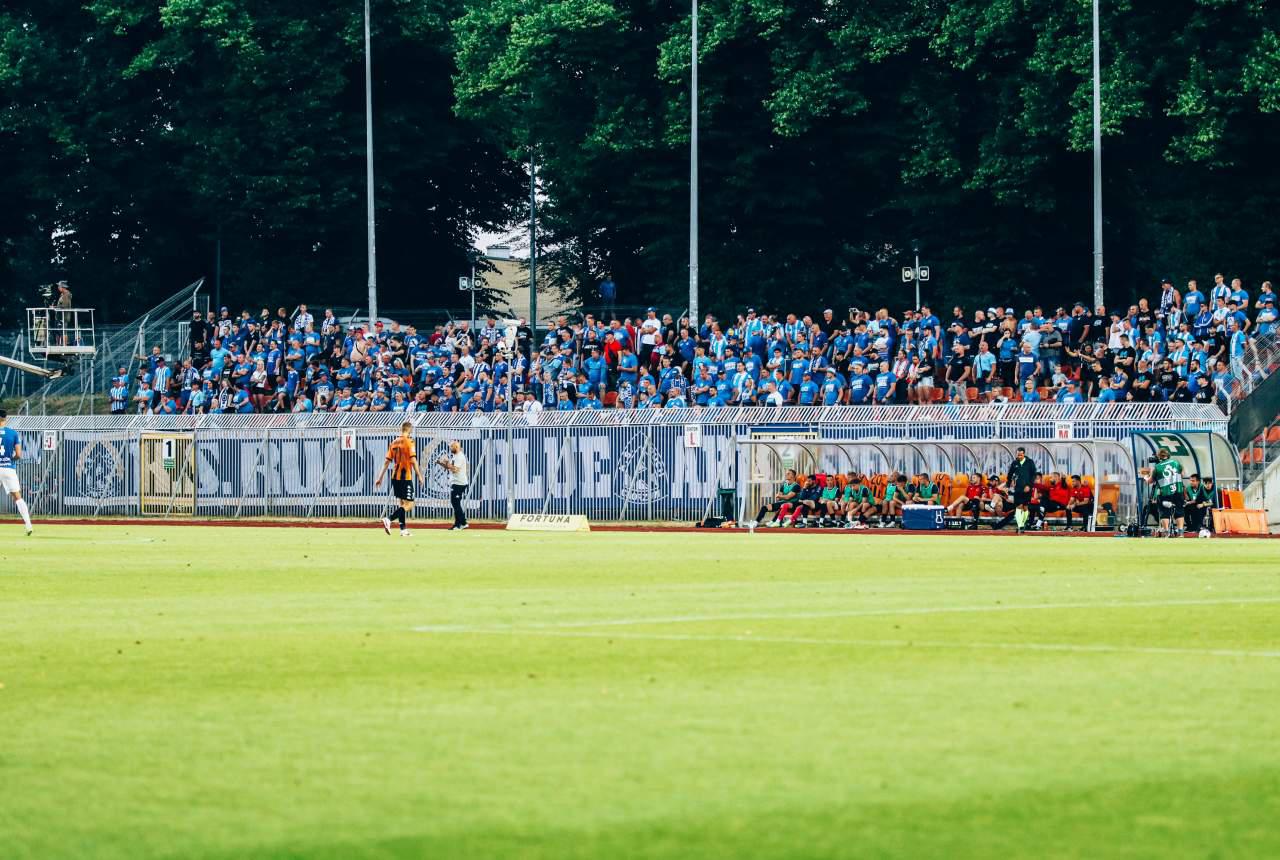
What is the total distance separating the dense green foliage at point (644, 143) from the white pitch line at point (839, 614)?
40.3 metres

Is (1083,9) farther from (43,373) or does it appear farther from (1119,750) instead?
(1119,750)

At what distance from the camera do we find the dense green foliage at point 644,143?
188ft

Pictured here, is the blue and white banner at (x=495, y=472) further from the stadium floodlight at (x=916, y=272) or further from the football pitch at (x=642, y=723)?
the football pitch at (x=642, y=723)

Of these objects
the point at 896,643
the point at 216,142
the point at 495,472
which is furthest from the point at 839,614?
the point at 216,142

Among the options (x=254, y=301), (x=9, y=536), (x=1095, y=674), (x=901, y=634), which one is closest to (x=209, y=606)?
(x=901, y=634)

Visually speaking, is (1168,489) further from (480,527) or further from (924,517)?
(480,527)

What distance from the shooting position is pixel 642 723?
864cm

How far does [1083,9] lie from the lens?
2232 inches

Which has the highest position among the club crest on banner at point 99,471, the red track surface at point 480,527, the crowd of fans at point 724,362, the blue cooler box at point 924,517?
the crowd of fans at point 724,362

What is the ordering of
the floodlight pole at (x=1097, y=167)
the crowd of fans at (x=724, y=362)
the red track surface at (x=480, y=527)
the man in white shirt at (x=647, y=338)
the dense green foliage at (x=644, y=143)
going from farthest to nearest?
the dense green foliage at (x=644, y=143), the floodlight pole at (x=1097, y=167), the man in white shirt at (x=647, y=338), the crowd of fans at (x=724, y=362), the red track surface at (x=480, y=527)

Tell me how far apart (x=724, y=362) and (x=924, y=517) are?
8369 millimetres

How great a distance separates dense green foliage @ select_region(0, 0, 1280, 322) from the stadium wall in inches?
670

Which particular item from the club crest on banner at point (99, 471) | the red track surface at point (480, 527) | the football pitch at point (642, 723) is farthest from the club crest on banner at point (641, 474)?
the football pitch at point (642, 723)

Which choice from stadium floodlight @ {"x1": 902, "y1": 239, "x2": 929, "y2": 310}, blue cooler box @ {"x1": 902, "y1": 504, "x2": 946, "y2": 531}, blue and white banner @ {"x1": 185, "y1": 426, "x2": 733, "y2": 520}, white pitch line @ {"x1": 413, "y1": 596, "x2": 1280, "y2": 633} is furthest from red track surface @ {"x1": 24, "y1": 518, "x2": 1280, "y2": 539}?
white pitch line @ {"x1": 413, "y1": 596, "x2": 1280, "y2": 633}
